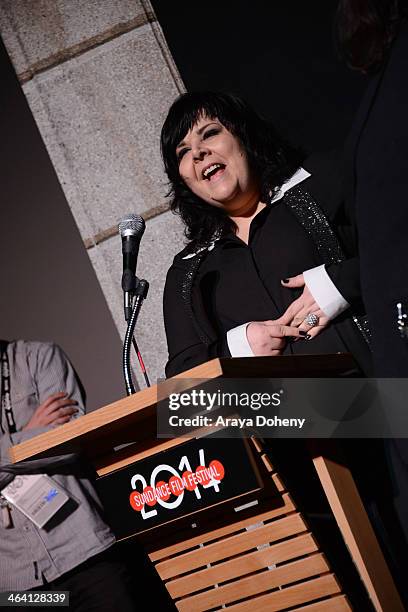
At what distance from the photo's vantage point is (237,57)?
2.94 meters

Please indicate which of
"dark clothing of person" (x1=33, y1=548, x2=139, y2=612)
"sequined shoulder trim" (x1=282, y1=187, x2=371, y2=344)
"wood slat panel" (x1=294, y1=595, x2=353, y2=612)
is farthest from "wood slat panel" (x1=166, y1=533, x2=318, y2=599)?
"dark clothing of person" (x1=33, y1=548, x2=139, y2=612)

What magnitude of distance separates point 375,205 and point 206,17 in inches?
76.1

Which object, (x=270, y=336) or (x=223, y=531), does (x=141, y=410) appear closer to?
(x=223, y=531)

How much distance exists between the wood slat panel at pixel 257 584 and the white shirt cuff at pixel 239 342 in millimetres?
612

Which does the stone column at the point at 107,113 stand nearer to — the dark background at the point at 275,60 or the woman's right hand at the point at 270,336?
the dark background at the point at 275,60

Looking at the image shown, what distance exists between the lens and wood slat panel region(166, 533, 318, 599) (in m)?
1.63

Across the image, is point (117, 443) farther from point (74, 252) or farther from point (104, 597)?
point (74, 252)

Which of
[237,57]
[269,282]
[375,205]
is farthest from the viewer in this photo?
[237,57]

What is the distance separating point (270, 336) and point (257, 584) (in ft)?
2.15

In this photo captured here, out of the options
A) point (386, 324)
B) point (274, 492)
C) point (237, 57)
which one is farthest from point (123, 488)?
point (237, 57)

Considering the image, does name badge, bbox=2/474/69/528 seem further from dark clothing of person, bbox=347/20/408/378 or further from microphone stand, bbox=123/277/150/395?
dark clothing of person, bbox=347/20/408/378

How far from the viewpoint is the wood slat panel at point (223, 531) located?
1.63 meters

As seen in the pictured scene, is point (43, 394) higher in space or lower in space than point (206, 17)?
lower

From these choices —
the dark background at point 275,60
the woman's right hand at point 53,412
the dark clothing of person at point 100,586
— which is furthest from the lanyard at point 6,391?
the dark background at point 275,60
